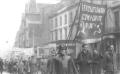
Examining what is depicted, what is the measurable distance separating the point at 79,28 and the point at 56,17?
7985mm

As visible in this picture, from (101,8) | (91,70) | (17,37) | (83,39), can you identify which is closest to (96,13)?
(101,8)

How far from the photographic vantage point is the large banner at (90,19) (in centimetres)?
1095

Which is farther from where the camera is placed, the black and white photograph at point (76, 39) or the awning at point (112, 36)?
the awning at point (112, 36)

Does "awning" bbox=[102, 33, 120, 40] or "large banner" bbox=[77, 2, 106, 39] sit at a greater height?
"large banner" bbox=[77, 2, 106, 39]

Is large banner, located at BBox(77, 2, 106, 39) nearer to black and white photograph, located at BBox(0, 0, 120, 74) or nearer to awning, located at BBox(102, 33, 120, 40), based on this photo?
black and white photograph, located at BBox(0, 0, 120, 74)

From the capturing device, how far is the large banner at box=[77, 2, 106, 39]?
10953 mm

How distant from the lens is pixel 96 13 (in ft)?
36.5

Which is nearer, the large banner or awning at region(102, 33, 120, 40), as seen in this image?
the large banner

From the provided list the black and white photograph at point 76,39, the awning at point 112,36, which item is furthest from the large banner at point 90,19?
the awning at point 112,36

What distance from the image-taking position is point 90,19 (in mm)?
10984

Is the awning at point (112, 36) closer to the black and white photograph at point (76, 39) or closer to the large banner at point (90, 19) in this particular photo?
the black and white photograph at point (76, 39)

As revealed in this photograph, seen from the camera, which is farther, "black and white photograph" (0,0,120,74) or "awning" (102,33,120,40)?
"awning" (102,33,120,40)

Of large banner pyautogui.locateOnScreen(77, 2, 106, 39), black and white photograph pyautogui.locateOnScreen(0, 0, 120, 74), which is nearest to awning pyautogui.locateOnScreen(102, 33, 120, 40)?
black and white photograph pyautogui.locateOnScreen(0, 0, 120, 74)

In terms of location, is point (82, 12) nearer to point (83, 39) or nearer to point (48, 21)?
point (83, 39)
